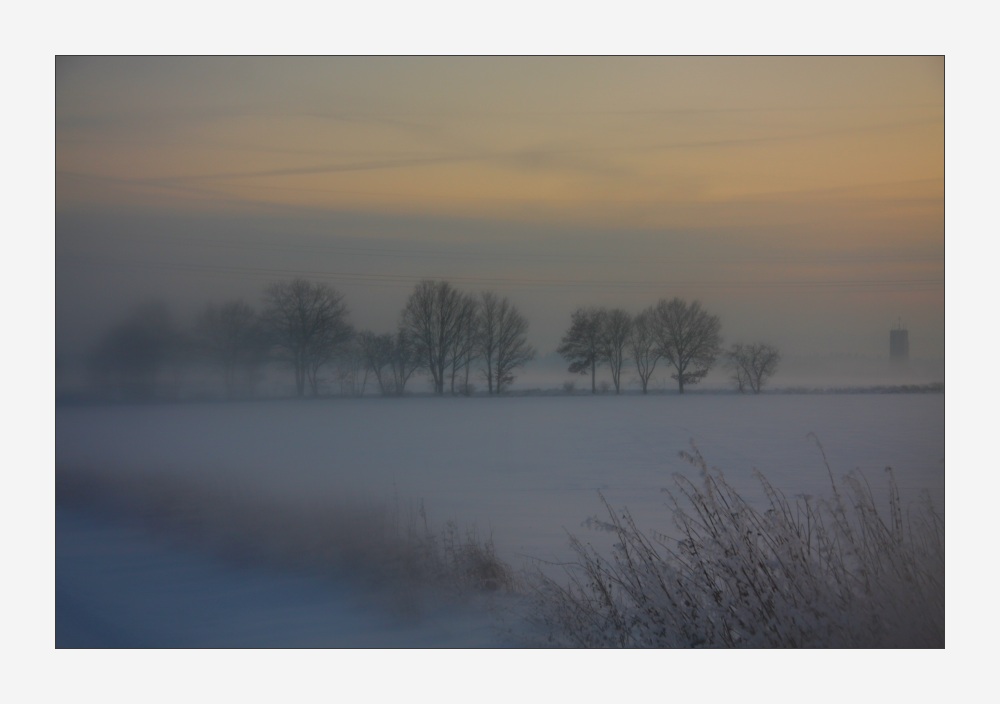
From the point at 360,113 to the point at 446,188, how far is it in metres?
0.80

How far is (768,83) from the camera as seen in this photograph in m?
5.38

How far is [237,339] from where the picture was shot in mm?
6094

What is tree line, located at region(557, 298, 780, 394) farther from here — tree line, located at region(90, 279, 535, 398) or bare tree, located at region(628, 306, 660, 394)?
tree line, located at region(90, 279, 535, 398)

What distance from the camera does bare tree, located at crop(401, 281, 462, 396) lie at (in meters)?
5.92

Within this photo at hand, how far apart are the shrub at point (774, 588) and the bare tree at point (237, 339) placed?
3047 mm

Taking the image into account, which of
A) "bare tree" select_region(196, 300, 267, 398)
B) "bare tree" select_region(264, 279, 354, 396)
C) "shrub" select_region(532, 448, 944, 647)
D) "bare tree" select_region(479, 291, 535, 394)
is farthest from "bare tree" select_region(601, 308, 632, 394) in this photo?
"bare tree" select_region(196, 300, 267, 398)

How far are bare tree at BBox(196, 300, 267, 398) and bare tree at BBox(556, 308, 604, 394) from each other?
226 cm

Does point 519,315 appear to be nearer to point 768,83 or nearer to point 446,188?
point 446,188

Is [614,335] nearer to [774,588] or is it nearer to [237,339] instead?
[774,588]

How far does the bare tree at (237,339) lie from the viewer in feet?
19.9

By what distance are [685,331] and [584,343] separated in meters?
0.78

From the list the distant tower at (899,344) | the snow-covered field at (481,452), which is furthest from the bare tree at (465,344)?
the distant tower at (899,344)

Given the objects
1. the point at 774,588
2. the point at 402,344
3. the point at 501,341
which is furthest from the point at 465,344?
the point at 774,588

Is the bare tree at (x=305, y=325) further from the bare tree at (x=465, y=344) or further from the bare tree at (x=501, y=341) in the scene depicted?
the bare tree at (x=501, y=341)
